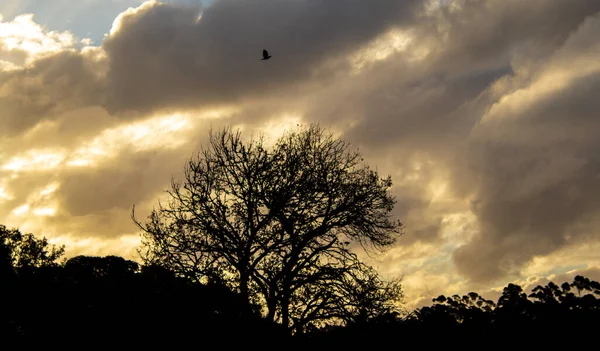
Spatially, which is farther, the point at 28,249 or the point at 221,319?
the point at 28,249

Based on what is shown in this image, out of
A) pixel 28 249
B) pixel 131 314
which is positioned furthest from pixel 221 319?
pixel 28 249

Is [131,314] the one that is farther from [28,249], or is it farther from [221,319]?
[28,249]

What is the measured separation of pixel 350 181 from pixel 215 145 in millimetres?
7135

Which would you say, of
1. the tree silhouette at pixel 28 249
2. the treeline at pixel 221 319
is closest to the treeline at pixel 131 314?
the treeline at pixel 221 319

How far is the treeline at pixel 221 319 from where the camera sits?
20656 millimetres

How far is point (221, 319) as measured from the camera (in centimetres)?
2417

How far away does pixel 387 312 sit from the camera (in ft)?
86.2

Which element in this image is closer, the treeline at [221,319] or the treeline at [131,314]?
the treeline at [221,319]

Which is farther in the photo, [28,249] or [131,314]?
[28,249]

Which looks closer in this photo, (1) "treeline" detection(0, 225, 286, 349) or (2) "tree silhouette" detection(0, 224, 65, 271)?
(1) "treeline" detection(0, 225, 286, 349)

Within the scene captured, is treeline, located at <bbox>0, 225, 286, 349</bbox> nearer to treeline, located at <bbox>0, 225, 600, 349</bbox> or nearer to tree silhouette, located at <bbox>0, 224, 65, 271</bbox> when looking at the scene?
treeline, located at <bbox>0, 225, 600, 349</bbox>

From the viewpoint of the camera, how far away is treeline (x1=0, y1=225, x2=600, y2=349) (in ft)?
67.8

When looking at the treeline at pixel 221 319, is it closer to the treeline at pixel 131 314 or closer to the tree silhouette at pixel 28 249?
the treeline at pixel 131 314

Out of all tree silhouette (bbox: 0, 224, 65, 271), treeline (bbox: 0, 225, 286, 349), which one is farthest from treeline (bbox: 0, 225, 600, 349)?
tree silhouette (bbox: 0, 224, 65, 271)
